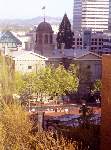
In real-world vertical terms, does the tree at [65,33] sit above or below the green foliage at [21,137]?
above

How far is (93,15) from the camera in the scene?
383 feet

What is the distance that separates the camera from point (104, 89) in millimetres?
15617

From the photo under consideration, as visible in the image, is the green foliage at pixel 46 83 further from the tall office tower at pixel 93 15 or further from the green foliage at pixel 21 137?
the tall office tower at pixel 93 15

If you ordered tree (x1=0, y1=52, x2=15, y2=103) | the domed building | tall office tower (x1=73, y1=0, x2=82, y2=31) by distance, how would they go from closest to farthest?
tree (x1=0, y1=52, x2=15, y2=103), the domed building, tall office tower (x1=73, y1=0, x2=82, y2=31)

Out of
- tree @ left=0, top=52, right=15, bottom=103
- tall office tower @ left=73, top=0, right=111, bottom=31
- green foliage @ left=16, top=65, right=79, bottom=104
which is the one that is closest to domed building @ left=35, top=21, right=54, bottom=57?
green foliage @ left=16, top=65, right=79, bottom=104

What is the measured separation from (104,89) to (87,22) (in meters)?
102

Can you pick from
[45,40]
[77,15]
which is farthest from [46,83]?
[77,15]

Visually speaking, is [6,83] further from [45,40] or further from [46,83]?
[45,40]

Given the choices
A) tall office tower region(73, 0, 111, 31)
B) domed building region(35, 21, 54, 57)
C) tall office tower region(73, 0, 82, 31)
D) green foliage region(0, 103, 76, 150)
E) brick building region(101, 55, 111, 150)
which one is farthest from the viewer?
tall office tower region(73, 0, 82, 31)

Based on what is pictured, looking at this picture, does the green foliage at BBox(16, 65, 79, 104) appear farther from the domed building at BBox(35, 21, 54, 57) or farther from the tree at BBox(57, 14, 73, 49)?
the tree at BBox(57, 14, 73, 49)

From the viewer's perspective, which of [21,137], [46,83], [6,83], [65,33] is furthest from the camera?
[65,33]

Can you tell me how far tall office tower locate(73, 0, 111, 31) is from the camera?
383ft

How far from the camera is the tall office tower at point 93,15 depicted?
116688mm

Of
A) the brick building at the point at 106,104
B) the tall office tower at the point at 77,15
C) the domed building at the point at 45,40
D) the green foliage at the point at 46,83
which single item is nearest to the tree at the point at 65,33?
the domed building at the point at 45,40
